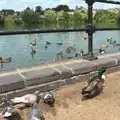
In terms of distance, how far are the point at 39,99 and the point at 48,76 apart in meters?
0.45

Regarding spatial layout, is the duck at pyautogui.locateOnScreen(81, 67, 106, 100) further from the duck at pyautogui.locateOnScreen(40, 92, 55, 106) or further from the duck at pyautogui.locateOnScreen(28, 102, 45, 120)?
the duck at pyautogui.locateOnScreen(28, 102, 45, 120)

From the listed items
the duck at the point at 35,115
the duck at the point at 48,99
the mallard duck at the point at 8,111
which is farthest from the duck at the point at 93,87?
the mallard duck at the point at 8,111

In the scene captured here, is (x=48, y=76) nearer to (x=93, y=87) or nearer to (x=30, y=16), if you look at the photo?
(x=93, y=87)

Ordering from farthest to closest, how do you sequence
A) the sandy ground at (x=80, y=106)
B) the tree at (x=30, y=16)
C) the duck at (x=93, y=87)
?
1. the tree at (x=30, y=16)
2. the duck at (x=93, y=87)
3. the sandy ground at (x=80, y=106)

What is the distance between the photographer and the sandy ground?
3.07 meters

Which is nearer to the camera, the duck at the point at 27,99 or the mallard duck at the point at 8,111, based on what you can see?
the mallard duck at the point at 8,111

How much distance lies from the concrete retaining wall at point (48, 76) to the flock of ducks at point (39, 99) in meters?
0.14

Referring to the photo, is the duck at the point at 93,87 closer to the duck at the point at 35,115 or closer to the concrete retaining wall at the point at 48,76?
the concrete retaining wall at the point at 48,76

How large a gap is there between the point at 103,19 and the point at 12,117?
232ft

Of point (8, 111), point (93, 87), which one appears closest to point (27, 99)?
point (8, 111)

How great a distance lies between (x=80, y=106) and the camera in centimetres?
330

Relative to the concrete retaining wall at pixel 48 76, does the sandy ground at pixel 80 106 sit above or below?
below

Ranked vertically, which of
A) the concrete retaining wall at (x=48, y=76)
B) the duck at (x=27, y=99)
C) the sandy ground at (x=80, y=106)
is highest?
the concrete retaining wall at (x=48, y=76)

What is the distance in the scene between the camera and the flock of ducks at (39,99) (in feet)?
9.39
